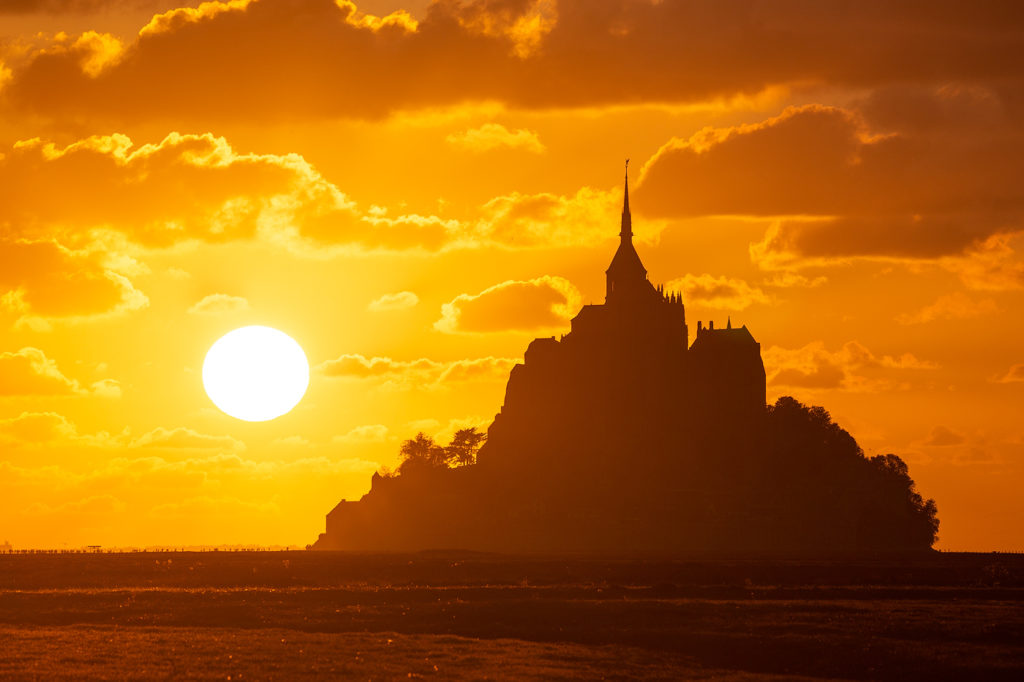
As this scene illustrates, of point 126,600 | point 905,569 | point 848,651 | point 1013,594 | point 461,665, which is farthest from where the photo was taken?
point 905,569

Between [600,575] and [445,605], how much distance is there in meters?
32.9

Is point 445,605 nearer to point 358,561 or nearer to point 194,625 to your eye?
point 194,625

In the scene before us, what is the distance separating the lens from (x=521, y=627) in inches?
2859

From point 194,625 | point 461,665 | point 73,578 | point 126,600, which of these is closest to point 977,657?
point 461,665

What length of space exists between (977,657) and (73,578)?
75.3 metres

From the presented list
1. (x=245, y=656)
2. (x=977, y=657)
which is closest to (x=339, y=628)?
(x=245, y=656)

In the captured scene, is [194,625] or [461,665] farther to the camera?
[194,625]

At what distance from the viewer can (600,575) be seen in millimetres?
112750

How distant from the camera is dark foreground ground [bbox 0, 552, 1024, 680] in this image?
191ft

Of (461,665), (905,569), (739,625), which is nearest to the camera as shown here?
(461,665)

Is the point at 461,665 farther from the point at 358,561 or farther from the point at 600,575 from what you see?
the point at 358,561

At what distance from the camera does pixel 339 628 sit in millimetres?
71750

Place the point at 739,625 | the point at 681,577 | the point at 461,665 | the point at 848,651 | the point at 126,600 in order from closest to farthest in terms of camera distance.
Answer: the point at 461,665 → the point at 848,651 → the point at 739,625 → the point at 126,600 → the point at 681,577

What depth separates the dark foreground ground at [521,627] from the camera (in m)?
58.2
